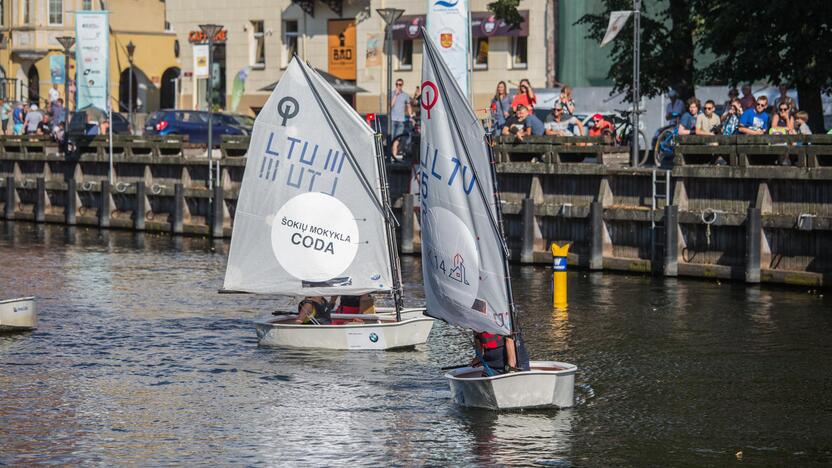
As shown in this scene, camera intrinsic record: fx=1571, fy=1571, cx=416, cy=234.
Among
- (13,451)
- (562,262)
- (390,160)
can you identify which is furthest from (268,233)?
(390,160)

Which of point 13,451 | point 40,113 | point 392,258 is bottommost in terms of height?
point 13,451

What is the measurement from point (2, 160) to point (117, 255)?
1892cm

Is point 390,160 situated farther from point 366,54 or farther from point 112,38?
point 112,38

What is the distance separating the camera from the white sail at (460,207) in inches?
879

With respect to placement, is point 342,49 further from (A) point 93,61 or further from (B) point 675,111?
(B) point 675,111

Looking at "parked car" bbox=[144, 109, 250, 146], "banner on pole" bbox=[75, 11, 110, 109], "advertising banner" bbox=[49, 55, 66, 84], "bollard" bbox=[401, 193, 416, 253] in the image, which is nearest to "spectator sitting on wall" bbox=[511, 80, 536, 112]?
"bollard" bbox=[401, 193, 416, 253]

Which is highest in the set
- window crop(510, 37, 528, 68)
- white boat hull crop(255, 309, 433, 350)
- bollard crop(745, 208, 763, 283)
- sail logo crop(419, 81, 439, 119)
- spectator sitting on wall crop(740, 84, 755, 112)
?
window crop(510, 37, 528, 68)

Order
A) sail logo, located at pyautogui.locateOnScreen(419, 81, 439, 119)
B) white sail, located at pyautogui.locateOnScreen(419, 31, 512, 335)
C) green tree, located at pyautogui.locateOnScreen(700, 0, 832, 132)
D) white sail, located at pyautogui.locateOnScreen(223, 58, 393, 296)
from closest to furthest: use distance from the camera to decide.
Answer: white sail, located at pyautogui.locateOnScreen(419, 31, 512, 335) < sail logo, located at pyautogui.locateOnScreen(419, 81, 439, 119) < white sail, located at pyautogui.locateOnScreen(223, 58, 393, 296) < green tree, located at pyautogui.locateOnScreen(700, 0, 832, 132)

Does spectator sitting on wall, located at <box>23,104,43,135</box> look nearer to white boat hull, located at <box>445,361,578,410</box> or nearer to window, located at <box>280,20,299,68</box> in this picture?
window, located at <box>280,20,299,68</box>

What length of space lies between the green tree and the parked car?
28.6 m

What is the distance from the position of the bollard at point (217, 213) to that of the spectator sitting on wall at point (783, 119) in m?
20.0

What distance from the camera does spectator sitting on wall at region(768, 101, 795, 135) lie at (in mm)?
39531

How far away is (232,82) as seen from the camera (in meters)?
85.6

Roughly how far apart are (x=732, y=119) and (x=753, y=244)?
4466 mm
